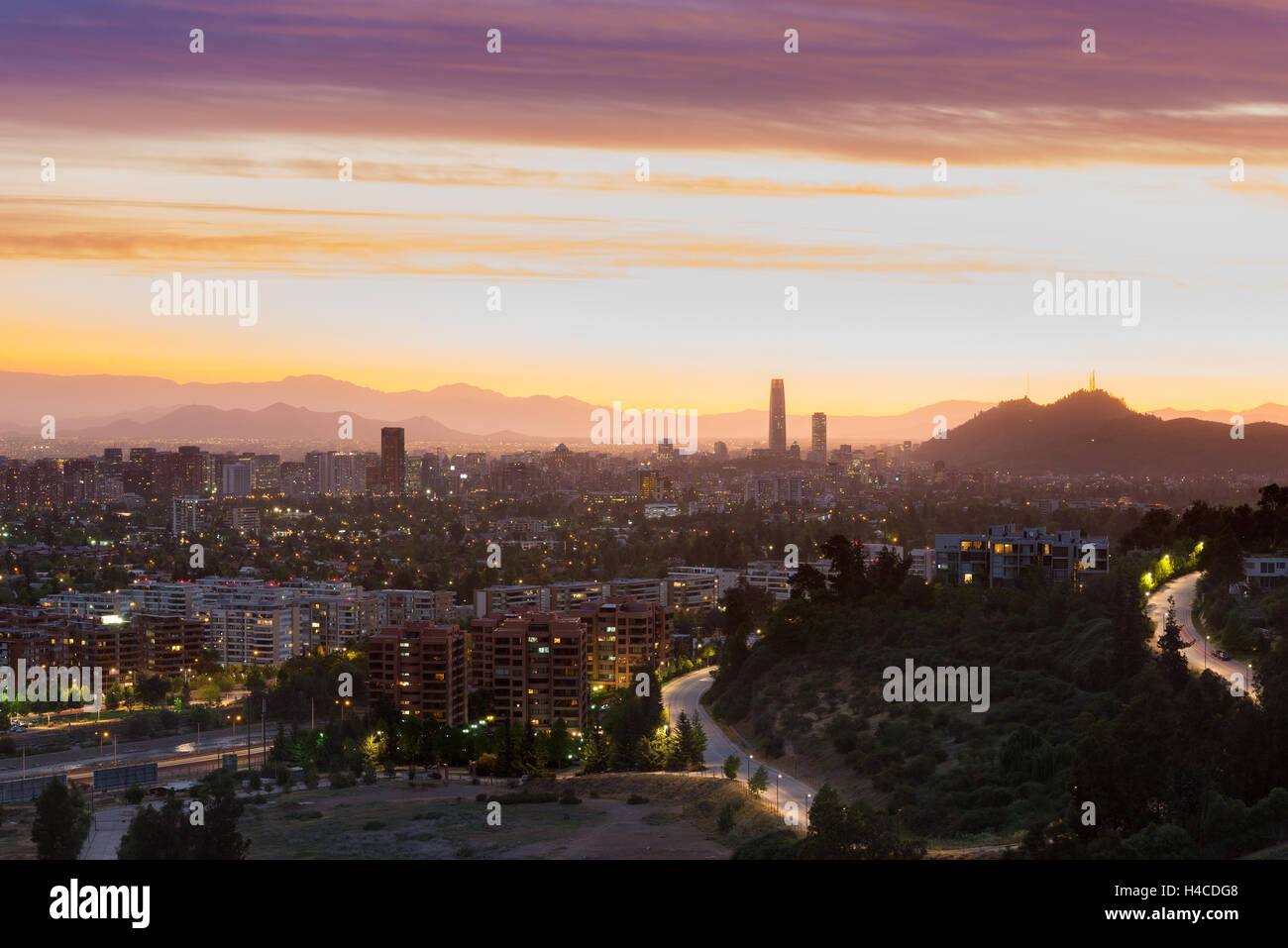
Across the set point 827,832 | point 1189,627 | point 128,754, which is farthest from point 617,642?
point 827,832

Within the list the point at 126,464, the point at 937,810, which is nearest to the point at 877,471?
the point at 126,464

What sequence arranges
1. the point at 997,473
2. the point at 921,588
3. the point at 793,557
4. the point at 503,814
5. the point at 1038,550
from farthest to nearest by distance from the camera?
the point at 997,473 → the point at 793,557 → the point at 1038,550 → the point at 921,588 → the point at 503,814

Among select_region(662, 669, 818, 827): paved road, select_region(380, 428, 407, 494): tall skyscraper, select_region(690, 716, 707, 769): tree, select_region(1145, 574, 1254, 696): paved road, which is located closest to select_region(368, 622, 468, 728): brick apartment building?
select_region(662, 669, 818, 827): paved road

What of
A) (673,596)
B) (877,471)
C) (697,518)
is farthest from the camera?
(877,471)

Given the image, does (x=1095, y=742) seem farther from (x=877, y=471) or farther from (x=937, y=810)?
(x=877, y=471)

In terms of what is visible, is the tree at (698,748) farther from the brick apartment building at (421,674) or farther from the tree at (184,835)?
the tree at (184,835)
